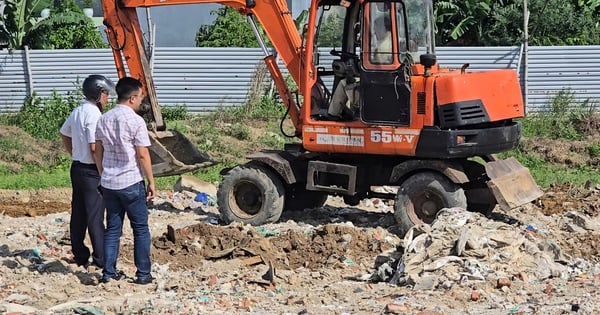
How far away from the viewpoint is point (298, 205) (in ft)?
42.1

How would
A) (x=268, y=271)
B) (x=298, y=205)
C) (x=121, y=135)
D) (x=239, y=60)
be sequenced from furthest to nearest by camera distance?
(x=239, y=60) → (x=298, y=205) → (x=268, y=271) → (x=121, y=135)

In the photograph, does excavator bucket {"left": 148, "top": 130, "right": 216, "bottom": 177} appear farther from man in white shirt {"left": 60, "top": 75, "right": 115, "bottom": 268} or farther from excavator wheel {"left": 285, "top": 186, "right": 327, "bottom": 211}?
man in white shirt {"left": 60, "top": 75, "right": 115, "bottom": 268}

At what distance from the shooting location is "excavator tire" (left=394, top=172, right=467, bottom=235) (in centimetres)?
1127

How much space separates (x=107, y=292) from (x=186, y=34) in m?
18.1

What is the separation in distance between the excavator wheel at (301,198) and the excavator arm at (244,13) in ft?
2.51

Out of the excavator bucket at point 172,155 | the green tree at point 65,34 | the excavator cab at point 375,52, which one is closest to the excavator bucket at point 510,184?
the excavator cab at point 375,52

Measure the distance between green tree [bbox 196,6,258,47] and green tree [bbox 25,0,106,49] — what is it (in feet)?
8.21

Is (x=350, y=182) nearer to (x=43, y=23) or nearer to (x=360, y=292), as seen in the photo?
(x=360, y=292)

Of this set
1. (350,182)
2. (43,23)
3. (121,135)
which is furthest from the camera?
(43,23)

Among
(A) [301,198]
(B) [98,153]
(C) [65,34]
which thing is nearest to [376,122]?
(A) [301,198]

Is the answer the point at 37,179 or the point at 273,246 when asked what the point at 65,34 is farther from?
the point at 273,246

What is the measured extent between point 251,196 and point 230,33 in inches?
427

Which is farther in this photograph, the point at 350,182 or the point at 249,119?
the point at 249,119

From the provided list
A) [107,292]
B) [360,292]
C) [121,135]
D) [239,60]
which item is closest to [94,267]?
[107,292]
